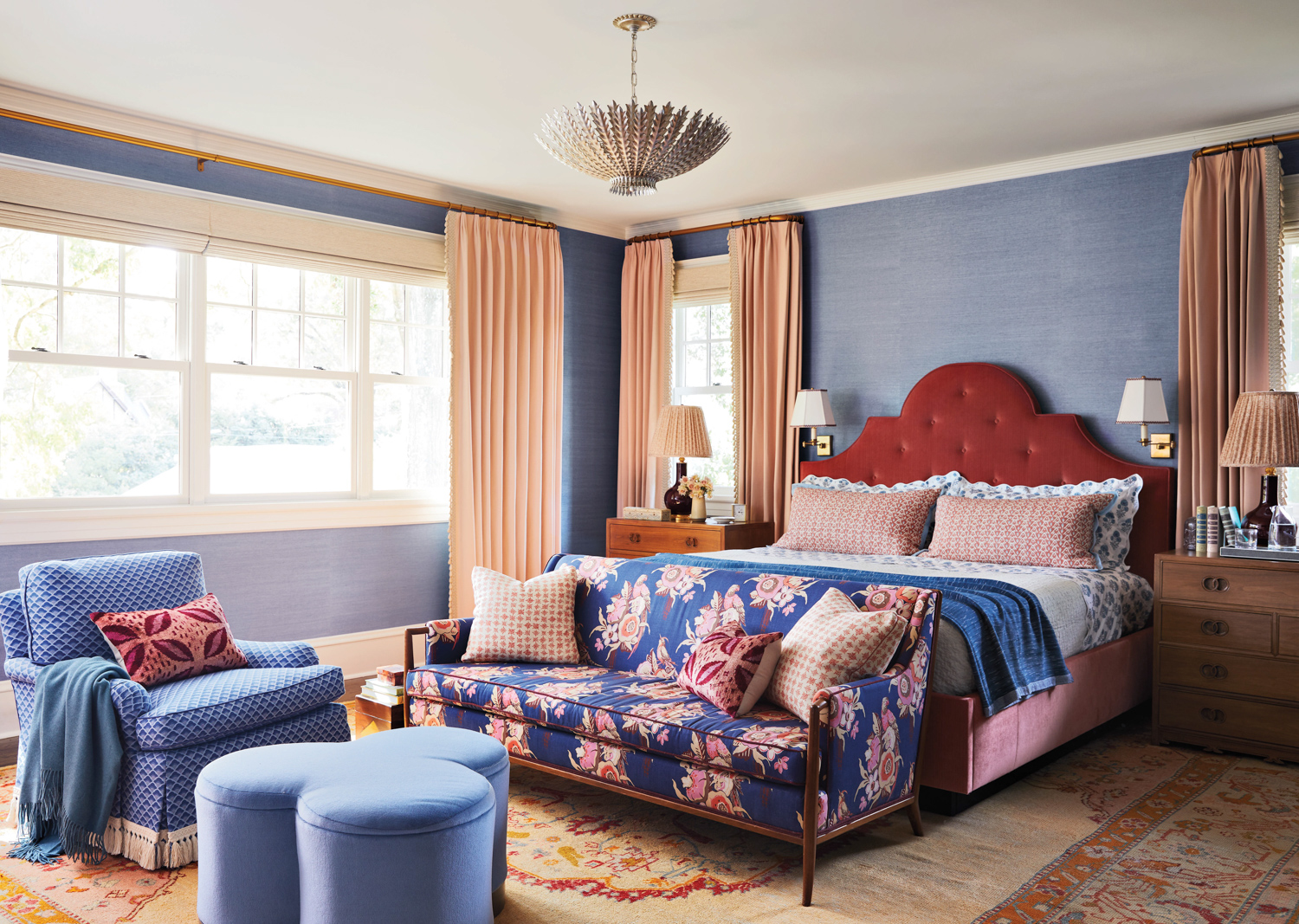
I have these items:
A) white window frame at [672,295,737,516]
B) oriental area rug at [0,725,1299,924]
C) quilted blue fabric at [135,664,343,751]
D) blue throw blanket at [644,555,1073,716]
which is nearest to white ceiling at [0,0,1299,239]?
white window frame at [672,295,737,516]

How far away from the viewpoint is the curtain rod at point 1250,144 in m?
4.13

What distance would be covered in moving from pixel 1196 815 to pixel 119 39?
4.42 m

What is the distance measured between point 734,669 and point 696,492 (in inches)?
111

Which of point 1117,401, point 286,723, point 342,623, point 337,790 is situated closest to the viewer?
point 337,790

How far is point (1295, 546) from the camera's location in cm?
385

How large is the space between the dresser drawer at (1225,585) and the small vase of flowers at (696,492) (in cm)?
244

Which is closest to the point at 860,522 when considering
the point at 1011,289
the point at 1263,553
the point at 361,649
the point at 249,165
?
the point at 1011,289

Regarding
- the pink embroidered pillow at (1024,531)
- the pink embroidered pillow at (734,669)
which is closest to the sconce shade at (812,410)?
the pink embroidered pillow at (1024,531)

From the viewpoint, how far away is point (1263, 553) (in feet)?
12.4

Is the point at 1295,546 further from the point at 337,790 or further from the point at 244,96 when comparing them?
the point at 244,96

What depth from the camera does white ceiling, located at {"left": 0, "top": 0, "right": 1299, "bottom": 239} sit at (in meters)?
3.24

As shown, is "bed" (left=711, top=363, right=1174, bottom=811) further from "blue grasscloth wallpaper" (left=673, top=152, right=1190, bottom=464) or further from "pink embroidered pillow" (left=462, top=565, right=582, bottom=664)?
"pink embroidered pillow" (left=462, top=565, right=582, bottom=664)

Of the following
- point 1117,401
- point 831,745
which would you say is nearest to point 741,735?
point 831,745

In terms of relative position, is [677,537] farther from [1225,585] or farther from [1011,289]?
[1225,585]
